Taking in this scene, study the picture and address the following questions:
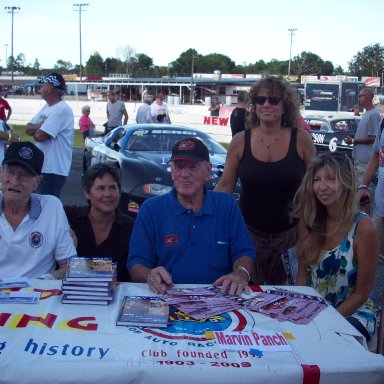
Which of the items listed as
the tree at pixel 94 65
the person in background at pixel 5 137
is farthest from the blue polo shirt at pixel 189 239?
the tree at pixel 94 65

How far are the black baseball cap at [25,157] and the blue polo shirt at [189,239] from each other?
2.11 ft

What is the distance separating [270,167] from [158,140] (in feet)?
15.9

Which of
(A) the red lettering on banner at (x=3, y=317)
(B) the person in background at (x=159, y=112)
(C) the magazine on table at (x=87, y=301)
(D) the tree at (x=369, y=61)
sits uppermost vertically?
(D) the tree at (x=369, y=61)

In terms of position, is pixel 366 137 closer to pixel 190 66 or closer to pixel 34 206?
pixel 34 206

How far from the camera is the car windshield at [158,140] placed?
800 centimetres

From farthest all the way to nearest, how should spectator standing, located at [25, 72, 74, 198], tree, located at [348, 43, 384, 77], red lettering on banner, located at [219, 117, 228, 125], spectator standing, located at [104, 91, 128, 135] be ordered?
tree, located at [348, 43, 384, 77] < red lettering on banner, located at [219, 117, 228, 125] < spectator standing, located at [104, 91, 128, 135] < spectator standing, located at [25, 72, 74, 198]

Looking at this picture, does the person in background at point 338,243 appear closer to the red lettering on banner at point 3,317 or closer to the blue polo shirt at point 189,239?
the blue polo shirt at point 189,239

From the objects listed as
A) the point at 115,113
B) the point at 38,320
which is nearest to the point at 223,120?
the point at 115,113

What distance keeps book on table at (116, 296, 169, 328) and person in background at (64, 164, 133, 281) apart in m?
1.00

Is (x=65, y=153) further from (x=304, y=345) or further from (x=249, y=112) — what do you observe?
(x=304, y=345)

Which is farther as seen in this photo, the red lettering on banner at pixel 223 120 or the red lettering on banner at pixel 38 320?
the red lettering on banner at pixel 223 120

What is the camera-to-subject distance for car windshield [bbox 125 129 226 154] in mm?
8000

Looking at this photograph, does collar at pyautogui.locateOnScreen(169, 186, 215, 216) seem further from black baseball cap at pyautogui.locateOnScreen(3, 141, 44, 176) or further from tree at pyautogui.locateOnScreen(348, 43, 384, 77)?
tree at pyautogui.locateOnScreen(348, 43, 384, 77)

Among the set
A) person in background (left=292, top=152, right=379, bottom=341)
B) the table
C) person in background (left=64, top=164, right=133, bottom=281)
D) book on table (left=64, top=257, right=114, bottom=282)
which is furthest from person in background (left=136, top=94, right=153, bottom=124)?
the table
